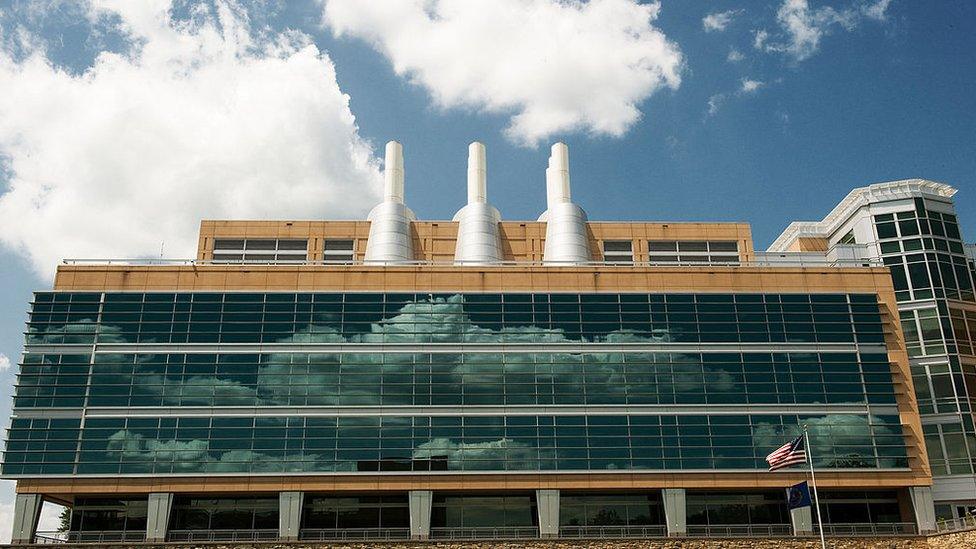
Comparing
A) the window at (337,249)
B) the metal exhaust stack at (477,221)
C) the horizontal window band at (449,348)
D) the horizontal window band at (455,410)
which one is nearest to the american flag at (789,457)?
the horizontal window band at (455,410)

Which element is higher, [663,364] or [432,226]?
[432,226]

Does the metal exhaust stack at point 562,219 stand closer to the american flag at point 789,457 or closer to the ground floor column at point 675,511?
the ground floor column at point 675,511

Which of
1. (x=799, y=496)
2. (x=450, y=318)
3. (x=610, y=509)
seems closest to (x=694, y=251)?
(x=450, y=318)

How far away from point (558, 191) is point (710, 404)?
28.2 metres

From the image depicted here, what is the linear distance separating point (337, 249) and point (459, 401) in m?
26.8

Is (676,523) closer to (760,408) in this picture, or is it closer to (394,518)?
(760,408)

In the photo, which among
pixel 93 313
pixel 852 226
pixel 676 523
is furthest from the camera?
pixel 852 226

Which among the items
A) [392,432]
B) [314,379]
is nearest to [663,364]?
[392,432]

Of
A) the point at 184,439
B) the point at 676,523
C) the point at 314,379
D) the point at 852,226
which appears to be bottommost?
the point at 676,523

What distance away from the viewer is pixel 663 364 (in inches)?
2387

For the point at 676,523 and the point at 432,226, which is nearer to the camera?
the point at 676,523

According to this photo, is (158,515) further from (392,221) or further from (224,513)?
(392,221)

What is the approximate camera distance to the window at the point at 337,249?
80000 millimetres

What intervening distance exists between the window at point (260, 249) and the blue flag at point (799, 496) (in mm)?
48231
